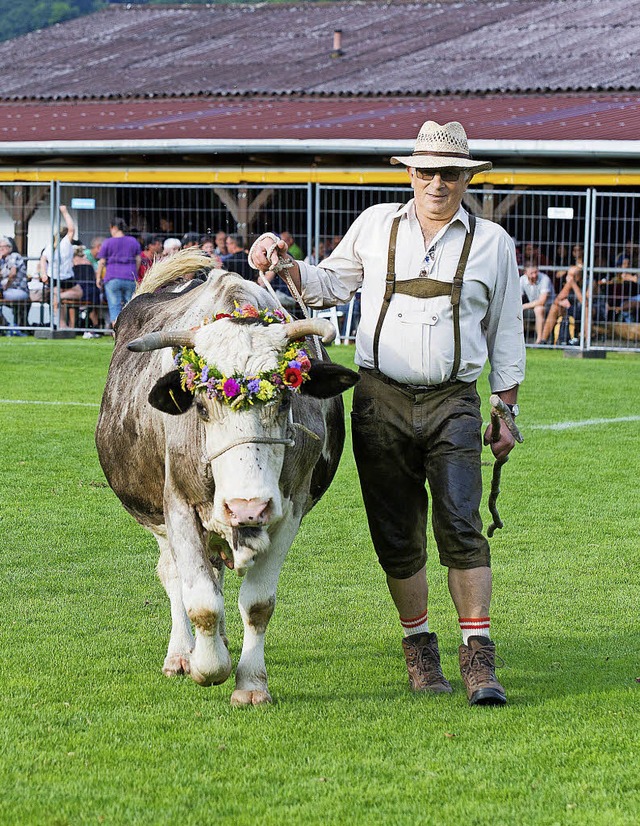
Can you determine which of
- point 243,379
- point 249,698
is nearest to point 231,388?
point 243,379

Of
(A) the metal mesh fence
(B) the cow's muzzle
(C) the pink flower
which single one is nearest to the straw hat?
(C) the pink flower

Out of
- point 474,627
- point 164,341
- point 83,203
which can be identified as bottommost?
point 474,627

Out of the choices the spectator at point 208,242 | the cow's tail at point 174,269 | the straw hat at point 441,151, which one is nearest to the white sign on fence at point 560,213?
the spectator at point 208,242

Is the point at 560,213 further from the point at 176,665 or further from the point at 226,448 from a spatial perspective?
the point at 226,448

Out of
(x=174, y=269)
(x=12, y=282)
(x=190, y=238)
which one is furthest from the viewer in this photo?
(x=12, y=282)

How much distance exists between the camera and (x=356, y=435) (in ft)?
20.4

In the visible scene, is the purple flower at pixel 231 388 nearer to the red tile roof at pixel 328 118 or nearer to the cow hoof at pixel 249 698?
the cow hoof at pixel 249 698

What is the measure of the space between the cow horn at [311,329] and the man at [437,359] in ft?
2.12

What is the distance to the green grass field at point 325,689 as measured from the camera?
4574 mm

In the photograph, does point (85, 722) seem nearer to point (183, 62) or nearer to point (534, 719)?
point (534, 719)

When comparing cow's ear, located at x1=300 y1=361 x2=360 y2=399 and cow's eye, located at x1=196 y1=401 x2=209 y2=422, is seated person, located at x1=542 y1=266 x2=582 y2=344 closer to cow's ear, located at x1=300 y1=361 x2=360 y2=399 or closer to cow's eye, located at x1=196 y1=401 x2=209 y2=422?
cow's ear, located at x1=300 y1=361 x2=360 y2=399

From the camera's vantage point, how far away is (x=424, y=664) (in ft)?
19.9

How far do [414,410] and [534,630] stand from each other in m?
1.57

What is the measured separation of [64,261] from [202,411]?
18034 mm
